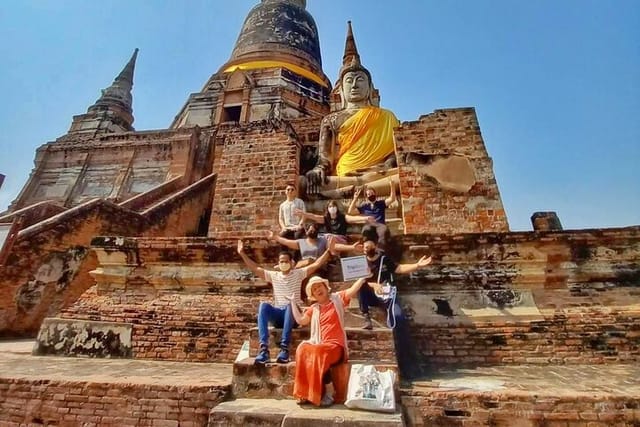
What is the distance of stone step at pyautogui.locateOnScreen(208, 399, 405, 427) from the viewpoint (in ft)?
7.16

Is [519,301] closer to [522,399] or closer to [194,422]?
[522,399]

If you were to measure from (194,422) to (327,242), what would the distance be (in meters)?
2.23

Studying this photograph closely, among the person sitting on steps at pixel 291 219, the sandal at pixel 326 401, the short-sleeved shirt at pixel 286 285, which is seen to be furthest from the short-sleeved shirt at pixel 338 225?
the sandal at pixel 326 401

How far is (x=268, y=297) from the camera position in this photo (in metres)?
4.35

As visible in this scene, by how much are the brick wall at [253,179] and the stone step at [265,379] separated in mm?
3492

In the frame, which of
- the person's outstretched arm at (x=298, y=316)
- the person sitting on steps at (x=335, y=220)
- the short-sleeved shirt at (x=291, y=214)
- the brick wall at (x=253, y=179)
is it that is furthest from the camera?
the brick wall at (x=253, y=179)

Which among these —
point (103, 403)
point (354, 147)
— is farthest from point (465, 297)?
point (354, 147)

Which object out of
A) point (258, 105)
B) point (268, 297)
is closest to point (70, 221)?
point (268, 297)

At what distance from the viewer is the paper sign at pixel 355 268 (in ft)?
11.5

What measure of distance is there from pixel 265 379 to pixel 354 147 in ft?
19.1

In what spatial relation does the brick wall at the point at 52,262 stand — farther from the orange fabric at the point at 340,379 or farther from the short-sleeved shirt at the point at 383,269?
the orange fabric at the point at 340,379

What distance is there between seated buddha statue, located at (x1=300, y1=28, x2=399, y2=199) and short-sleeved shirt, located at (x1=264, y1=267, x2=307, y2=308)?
11.7 feet

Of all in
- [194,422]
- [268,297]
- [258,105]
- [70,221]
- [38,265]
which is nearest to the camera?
[194,422]

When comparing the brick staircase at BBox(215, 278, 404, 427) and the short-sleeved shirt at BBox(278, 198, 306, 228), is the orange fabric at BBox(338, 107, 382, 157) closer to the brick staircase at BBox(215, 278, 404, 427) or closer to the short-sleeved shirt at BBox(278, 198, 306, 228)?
the short-sleeved shirt at BBox(278, 198, 306, 228)
